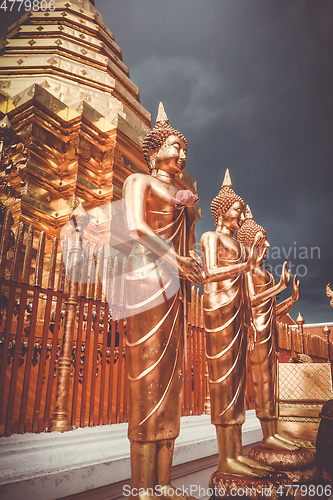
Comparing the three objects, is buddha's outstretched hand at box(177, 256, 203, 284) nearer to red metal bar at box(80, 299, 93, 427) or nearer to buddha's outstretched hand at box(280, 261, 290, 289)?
buddha's outstretched hand at box(280, 261, 290, 289)

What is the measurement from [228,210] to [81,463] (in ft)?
7.23

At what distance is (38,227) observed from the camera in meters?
6.57

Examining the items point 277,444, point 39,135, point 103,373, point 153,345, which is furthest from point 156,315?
point 39,135

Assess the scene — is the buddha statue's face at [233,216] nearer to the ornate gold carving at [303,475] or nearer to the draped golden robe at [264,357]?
the draped golden robe at [264,357]

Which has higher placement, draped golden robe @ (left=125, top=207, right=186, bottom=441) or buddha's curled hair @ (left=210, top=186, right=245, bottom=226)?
buddha's curled hair @ (left=210, top=186, right=245, bottom=226)

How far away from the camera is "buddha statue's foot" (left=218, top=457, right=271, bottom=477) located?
88.8 inches

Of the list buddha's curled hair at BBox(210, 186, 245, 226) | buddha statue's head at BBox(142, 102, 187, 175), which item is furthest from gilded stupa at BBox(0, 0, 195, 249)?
buddha statue's head at BBox(142, 102, 187, 175)

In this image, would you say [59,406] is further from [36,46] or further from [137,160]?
[36,46]

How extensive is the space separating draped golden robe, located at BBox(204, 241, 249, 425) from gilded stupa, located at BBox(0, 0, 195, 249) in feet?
15.0

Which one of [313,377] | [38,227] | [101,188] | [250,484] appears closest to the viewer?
[250,484]

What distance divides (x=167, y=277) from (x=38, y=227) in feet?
16.6

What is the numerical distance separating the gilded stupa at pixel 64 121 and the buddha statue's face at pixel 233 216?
14.0 ft

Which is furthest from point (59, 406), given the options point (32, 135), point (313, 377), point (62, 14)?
point (62, 14)

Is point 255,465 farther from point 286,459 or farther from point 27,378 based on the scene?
point 27,378
